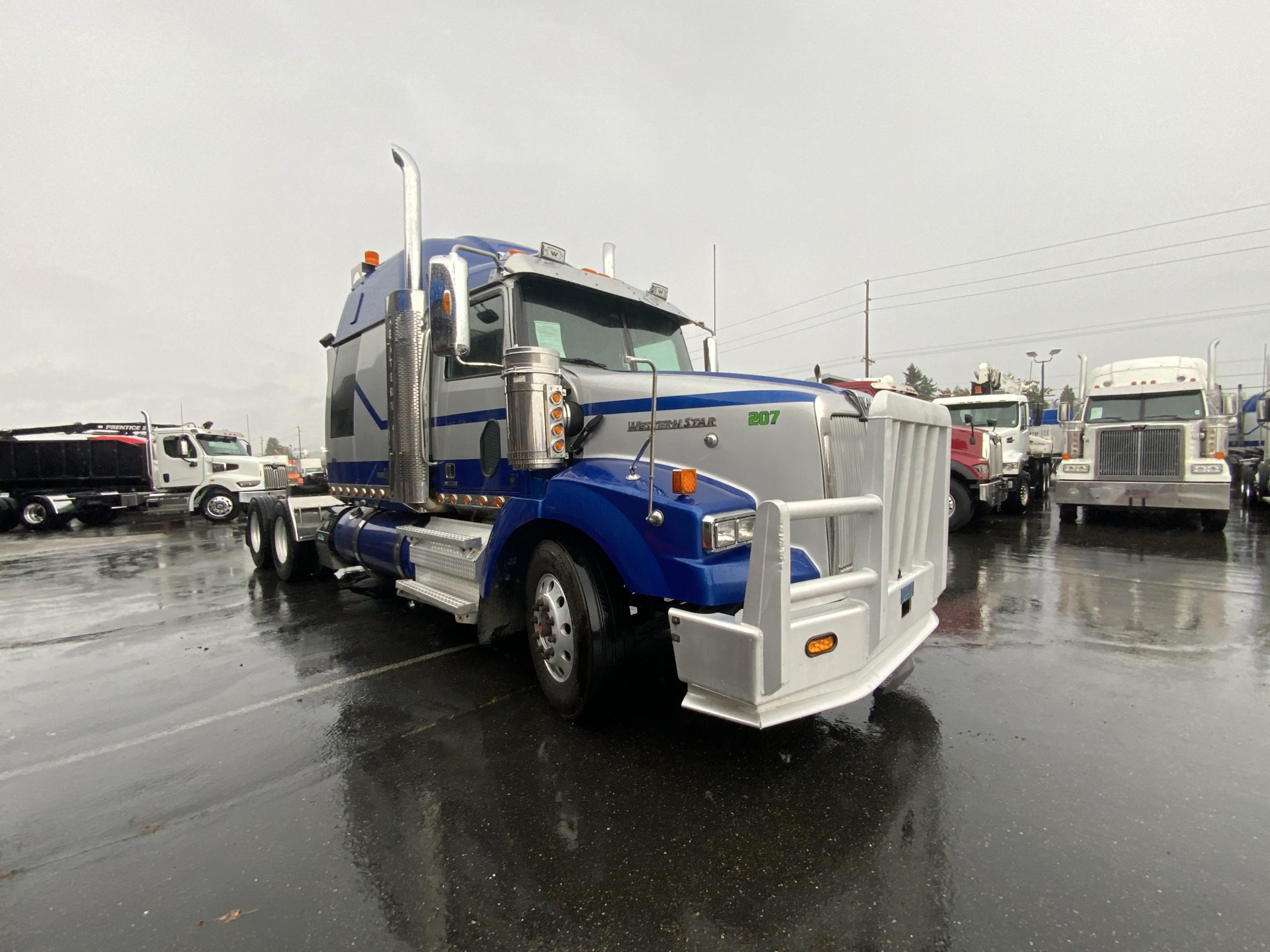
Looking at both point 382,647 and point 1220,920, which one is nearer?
point 1220,920

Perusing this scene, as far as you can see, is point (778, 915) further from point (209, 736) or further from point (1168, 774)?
point (209, 736)

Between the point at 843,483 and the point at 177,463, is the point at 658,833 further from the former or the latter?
the point at 177,463

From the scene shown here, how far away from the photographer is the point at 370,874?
226 centimetres

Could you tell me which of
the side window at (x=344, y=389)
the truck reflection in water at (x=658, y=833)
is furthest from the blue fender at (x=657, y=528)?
the side window at (x=344, y=389)

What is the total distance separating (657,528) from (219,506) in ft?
63.8

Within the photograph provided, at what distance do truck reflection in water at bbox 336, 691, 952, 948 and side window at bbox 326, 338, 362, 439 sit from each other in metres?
3.90

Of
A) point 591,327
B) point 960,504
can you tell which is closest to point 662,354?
point 591,327

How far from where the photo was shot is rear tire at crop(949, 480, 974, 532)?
1020cm

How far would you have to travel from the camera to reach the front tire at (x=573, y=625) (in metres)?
3.11

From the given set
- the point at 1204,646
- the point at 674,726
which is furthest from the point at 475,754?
the point at 1204,646

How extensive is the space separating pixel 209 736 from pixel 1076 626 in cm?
629

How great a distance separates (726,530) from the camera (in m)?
2.80

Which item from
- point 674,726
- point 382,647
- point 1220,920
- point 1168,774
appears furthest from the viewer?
point 382,647

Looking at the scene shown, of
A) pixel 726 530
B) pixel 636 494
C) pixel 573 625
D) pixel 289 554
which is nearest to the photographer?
pixel 726 530
